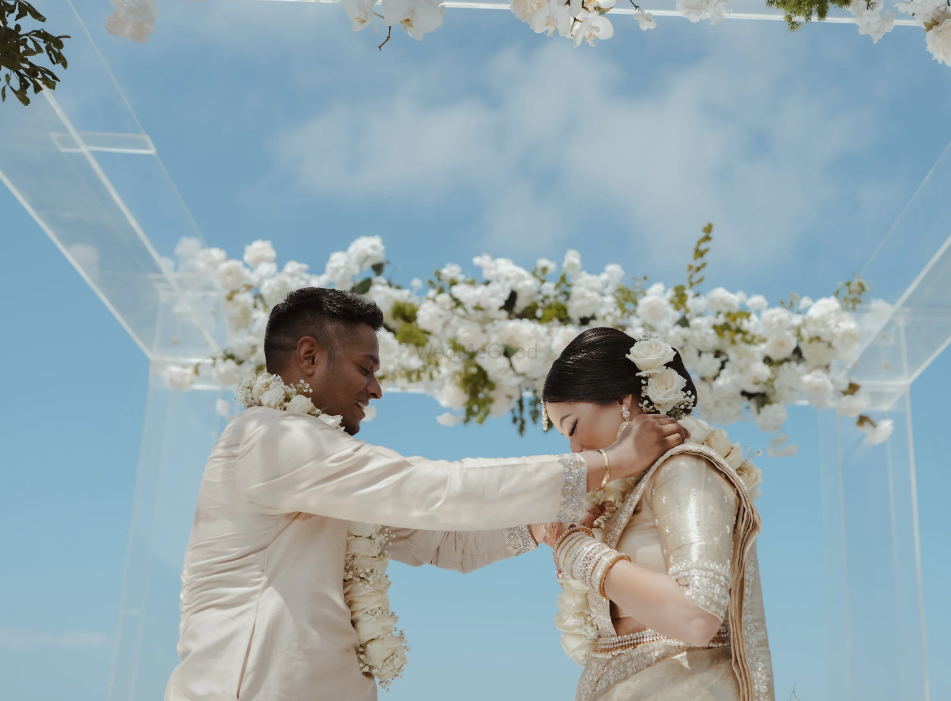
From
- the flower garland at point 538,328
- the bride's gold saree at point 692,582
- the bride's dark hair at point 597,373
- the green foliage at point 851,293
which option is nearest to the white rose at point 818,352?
the flower garland at point 538,328

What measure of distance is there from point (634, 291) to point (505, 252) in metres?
0.91

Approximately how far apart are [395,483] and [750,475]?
3.49 feet

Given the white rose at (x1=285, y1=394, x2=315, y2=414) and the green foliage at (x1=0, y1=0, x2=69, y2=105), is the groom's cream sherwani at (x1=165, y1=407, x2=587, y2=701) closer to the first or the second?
the white rose at (x1=285, y1=394, x2=315, y2=414)

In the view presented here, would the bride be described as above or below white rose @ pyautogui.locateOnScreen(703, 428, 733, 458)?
below

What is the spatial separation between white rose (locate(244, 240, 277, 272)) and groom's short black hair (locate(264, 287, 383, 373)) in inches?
99.1

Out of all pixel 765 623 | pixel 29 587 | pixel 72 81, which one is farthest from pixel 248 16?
pixel 765 623

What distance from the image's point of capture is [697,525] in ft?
7.26

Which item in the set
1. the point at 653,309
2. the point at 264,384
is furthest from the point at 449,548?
the point at 653,309

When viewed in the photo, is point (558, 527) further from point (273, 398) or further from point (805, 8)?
point (805, 8)

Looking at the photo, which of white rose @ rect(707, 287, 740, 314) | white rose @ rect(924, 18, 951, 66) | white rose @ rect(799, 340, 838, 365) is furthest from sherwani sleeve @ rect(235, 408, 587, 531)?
white rose @ rect(799, 340, 838, 365)

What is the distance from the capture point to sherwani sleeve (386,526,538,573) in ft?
10.5

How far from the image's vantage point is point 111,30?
2521 mm

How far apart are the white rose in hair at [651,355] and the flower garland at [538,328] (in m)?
2.67

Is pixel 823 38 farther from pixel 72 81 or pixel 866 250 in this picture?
pixel 72 81
